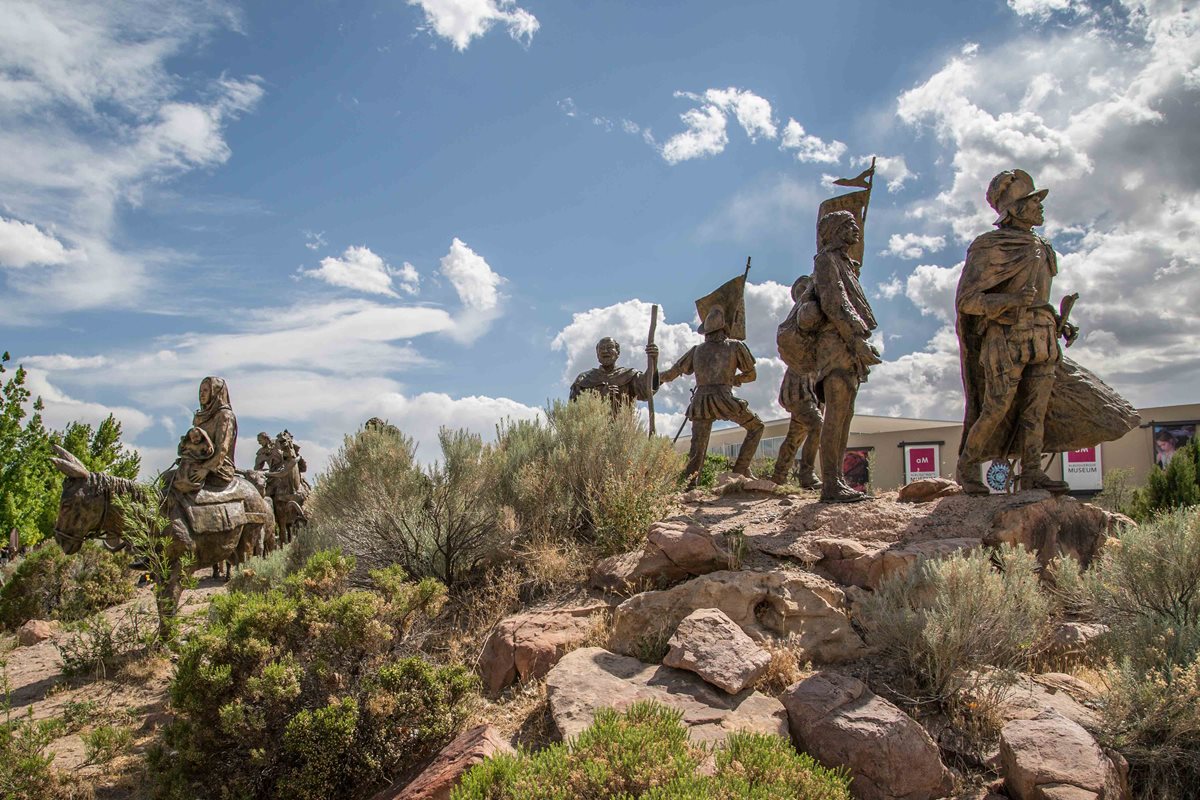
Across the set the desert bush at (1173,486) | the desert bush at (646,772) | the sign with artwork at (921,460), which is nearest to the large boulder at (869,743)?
the desert bush at (646,772)

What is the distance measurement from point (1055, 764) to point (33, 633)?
10.4m

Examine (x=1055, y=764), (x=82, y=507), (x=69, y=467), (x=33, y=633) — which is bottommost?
(x=33, y=633)

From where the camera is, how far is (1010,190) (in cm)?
665

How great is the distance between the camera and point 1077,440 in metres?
6.81

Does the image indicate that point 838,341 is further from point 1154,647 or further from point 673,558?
point 1154,647

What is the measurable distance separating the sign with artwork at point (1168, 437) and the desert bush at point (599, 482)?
17.9 meters

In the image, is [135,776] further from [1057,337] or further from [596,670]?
[1057,337]

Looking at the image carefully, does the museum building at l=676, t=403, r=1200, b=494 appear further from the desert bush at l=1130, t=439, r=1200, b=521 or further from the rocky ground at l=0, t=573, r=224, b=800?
the rocky ground at l=0, t=573, r=224, b=800

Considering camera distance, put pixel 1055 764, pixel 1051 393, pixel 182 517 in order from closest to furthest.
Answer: pixel 1055 764, pixel 1051 393, pixel 182 517

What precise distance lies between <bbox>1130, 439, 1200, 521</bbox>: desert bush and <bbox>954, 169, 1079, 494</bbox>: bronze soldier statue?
8.26m

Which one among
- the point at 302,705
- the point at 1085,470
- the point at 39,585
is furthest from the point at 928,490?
the point at 1085,470

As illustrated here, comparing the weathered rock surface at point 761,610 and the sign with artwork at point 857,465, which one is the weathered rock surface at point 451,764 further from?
the sign with artwork at point 857,465

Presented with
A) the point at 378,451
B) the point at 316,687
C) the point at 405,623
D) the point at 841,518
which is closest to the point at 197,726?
the point at 316,687

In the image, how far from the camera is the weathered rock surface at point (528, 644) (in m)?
5.05
